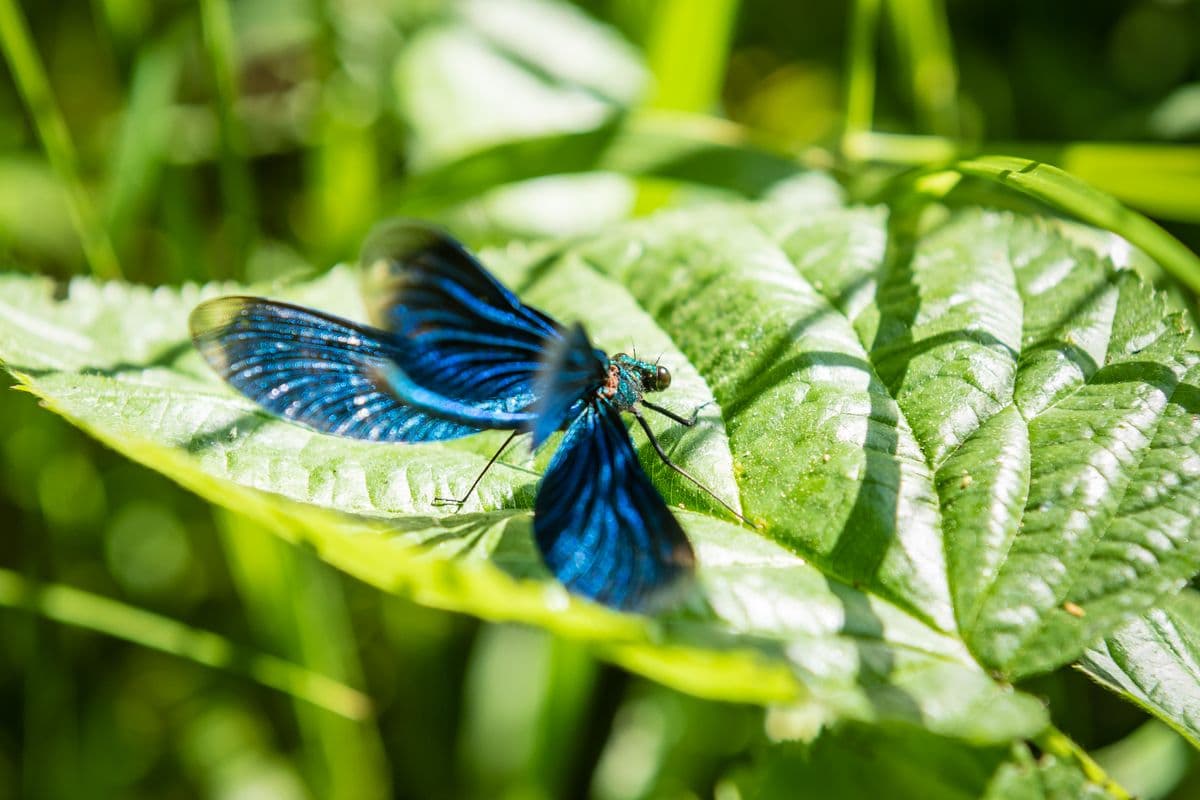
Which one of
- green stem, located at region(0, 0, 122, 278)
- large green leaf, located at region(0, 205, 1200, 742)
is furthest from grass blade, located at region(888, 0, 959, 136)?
green stem, located at region(0, 0, 122, 278)

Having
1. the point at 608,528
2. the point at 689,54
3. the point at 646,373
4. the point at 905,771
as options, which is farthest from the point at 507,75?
the point at 905,771

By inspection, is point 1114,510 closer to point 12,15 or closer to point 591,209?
point 591,209

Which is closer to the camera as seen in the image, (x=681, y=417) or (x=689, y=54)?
(x=681, y=417)

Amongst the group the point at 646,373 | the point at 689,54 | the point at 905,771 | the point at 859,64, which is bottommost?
the point at 905,771

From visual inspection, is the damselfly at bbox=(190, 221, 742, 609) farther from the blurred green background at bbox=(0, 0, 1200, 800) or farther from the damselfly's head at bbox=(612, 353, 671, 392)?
the blurred green background at bbox=(0, 0, 1200, 800)

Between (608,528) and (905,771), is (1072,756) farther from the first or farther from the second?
(608,528)
